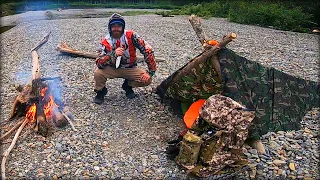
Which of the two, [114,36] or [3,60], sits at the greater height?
[114,36]

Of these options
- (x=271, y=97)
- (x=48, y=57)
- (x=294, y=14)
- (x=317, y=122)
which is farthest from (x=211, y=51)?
(x=294, y=14)

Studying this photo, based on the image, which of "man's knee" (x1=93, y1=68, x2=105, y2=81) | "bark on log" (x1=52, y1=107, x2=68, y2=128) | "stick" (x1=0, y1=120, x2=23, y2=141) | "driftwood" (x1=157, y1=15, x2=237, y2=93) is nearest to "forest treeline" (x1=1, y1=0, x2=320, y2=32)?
"driftwood" (x1=157, y1=15, x2=237, y2=93)

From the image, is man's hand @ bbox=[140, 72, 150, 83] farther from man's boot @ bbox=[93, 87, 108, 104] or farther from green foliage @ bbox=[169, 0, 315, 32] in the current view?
green foliage @ bbox=[169, 0, 315, 32]

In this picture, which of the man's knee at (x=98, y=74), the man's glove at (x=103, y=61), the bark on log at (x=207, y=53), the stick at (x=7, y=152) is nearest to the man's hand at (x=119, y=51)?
the man's glove at (x=103, y=61)

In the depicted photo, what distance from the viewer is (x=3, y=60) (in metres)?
13.2

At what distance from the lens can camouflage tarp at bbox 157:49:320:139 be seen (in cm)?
565

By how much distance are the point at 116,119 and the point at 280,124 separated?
303cm

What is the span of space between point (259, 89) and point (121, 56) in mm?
2694

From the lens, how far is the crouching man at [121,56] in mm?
6746

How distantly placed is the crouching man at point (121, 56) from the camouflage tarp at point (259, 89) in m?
1.11

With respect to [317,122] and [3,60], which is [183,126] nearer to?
[317,122]

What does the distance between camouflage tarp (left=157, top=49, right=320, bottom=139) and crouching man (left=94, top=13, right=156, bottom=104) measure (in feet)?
3.64

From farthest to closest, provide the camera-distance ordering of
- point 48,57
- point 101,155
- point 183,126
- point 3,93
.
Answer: point 48,57 < point 3,93 < point 183,126 < point 101,155

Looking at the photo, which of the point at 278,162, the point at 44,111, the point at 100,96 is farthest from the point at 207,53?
the point at 44,111
